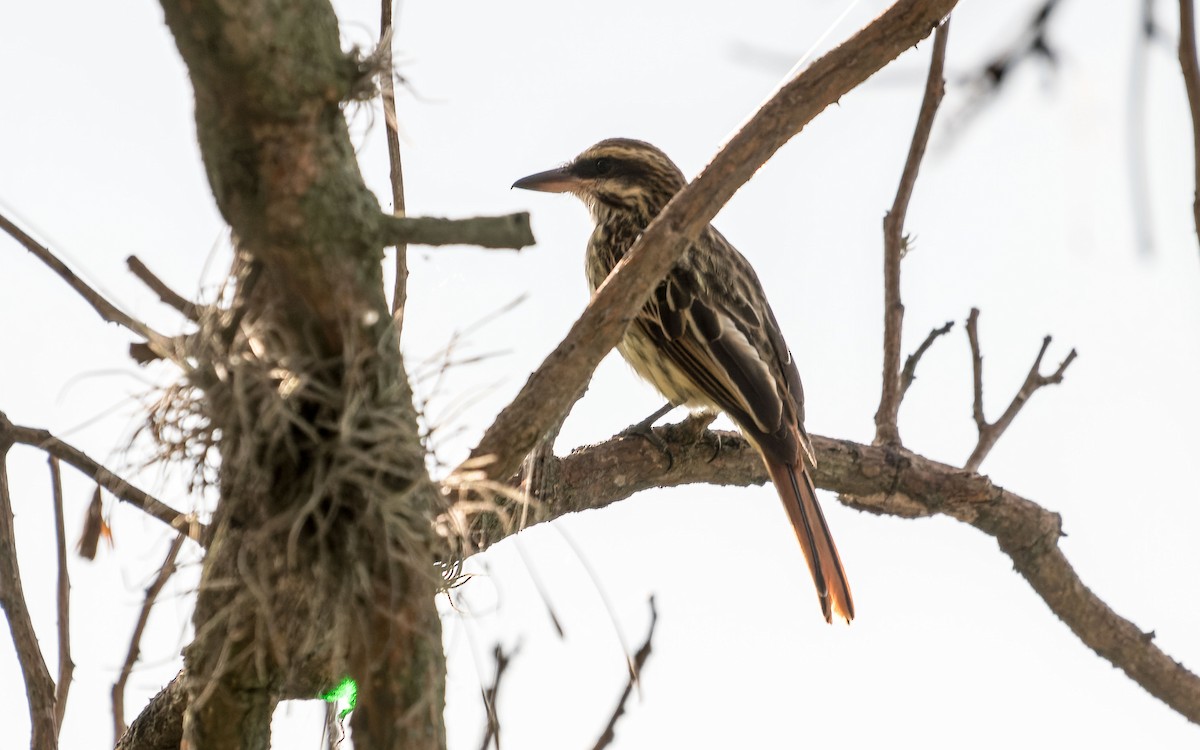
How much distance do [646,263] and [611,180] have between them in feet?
10.8

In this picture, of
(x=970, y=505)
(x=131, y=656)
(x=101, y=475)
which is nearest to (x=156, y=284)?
(x=101, y=475)

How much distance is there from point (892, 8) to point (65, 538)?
84.8 inches

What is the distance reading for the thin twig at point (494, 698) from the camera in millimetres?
2328

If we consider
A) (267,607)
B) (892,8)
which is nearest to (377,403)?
(267,607)

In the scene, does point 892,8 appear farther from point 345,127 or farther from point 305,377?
point 305,377

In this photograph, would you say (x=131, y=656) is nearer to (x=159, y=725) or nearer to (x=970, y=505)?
(x=159, y=725)

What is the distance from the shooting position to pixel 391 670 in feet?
7.24

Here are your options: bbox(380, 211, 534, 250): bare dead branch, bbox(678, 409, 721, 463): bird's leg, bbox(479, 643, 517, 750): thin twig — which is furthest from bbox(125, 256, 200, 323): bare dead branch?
bbox(678, 409, 721, 463): bird's leg

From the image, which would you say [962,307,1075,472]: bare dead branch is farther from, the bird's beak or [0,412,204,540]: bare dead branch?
[0,412,204,540]: bare dead branch

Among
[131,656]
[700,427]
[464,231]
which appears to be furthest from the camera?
[700,427]

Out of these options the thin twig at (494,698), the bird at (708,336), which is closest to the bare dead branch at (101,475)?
the thin twig at (494,698)

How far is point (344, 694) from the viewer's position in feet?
8.82

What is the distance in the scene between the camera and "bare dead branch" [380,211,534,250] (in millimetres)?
2217

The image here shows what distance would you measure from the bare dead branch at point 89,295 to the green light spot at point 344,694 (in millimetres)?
648
